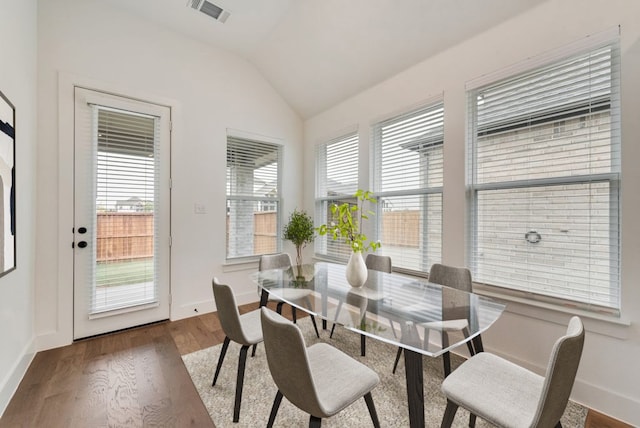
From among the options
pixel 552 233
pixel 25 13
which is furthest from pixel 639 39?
pixel 25 13

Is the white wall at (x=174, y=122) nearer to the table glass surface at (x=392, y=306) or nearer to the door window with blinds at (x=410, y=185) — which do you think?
the table glass surface at (x=392, y=306)

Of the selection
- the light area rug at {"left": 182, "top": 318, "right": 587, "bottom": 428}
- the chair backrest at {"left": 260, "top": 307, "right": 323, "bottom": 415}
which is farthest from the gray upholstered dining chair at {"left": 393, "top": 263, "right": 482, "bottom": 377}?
the chair backrest at {"left": 260, "top": 307, "right": 323, "bottom": 415}

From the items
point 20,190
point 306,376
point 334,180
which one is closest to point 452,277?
point 306,376

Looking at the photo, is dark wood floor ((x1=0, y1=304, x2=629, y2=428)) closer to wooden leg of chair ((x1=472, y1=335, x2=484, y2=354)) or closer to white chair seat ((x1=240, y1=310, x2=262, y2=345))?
white chair seat ((x1=240, y1=310, x2=262, y2=345))

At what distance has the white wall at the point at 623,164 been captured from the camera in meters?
1.65

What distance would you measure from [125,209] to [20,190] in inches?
33.3

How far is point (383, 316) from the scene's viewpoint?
5.16 feet

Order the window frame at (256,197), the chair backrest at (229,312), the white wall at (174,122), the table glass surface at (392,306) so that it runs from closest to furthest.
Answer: the table glass surface at (392,306) < the chair backrest at (229,312) < the white wall at (174,122) < the window frame at (256,197)

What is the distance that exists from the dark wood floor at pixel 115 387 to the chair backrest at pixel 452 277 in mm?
987

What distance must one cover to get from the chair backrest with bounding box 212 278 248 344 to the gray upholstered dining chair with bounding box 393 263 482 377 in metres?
1.04

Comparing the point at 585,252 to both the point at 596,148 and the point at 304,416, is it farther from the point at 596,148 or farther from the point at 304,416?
the point at 304,416

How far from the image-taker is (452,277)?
217 cm

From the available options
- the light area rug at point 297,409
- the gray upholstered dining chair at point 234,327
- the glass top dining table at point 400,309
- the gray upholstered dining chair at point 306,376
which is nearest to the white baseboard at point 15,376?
the light area rug at point 297,409

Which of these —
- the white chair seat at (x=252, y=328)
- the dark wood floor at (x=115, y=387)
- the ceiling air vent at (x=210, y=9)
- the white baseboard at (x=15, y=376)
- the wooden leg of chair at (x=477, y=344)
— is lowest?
the dark wood floor at (x=115, y=387)
